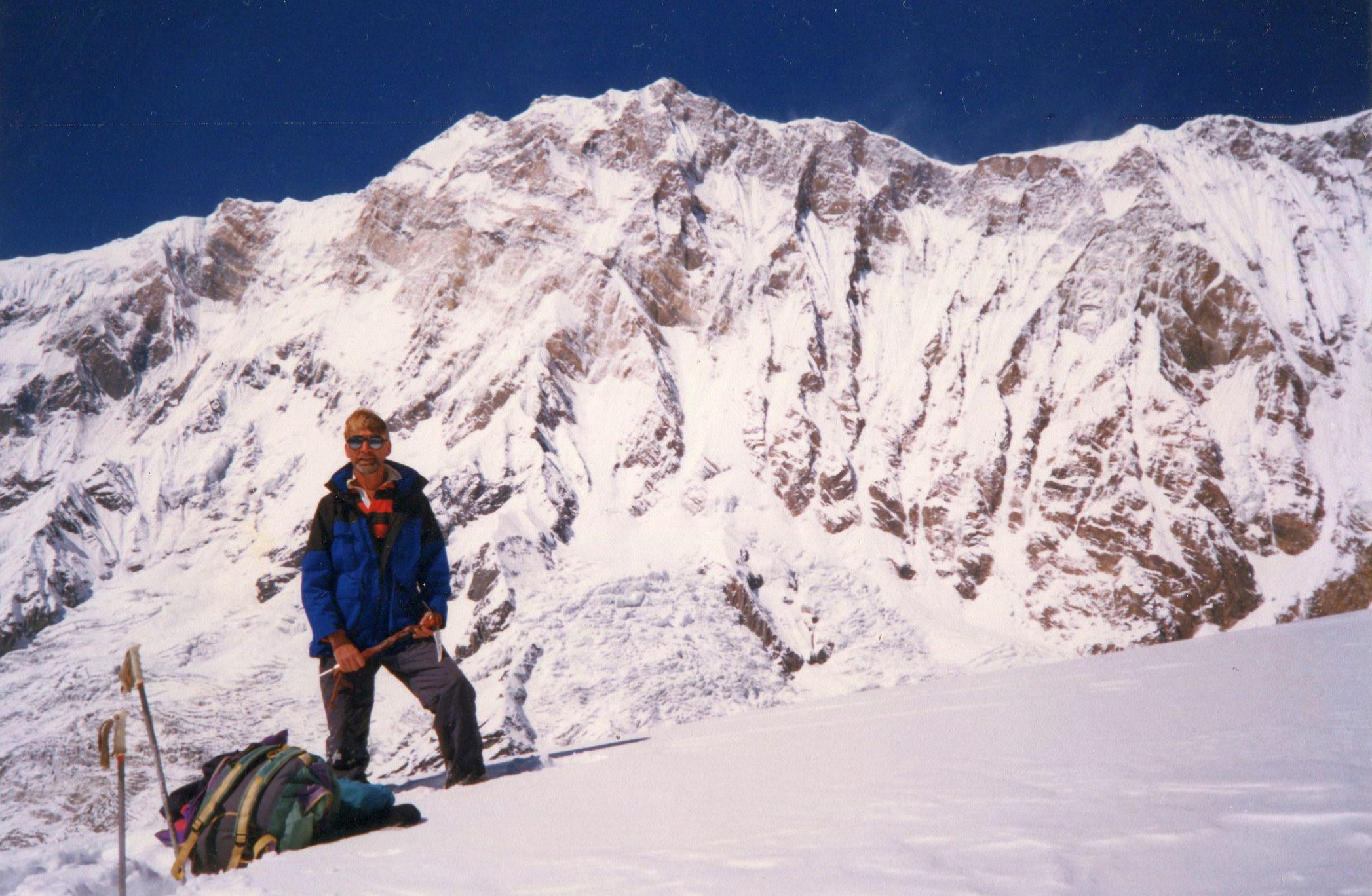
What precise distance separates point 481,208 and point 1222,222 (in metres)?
64.4

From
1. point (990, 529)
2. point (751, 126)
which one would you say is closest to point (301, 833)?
point (990, 529)

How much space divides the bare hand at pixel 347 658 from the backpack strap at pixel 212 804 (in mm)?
1147

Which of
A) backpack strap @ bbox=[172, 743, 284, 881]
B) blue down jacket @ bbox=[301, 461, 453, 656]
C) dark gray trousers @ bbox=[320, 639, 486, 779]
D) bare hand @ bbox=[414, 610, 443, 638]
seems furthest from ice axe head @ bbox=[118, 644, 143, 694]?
bare hand @ bbox=[414, 610, 443, 638]

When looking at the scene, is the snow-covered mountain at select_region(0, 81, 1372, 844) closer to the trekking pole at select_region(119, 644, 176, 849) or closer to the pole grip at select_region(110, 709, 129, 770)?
the trekking pole at select_region(119, 644, 176, 849)

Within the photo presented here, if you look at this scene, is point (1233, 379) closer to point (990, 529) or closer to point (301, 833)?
point (990, 529)

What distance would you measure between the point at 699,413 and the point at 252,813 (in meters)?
65.1

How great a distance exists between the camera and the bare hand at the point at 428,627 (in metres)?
5.69

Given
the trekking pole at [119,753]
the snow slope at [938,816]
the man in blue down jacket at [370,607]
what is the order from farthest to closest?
the man in blue down jacket at [370,607], the trekking pole at [119,753], the snow slope at [938,816]

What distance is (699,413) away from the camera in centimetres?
6862

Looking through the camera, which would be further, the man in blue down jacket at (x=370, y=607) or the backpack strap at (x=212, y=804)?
the man in blue down jacket at (x=370, y=607)

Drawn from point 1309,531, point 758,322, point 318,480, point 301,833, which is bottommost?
point 1309,531

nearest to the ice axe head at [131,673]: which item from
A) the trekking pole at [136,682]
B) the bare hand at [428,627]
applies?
the trekking pole at [136,682]

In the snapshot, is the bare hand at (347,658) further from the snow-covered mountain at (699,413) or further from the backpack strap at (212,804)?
the snow-covered mountain at (699,413)

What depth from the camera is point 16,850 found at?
12.1 ft
